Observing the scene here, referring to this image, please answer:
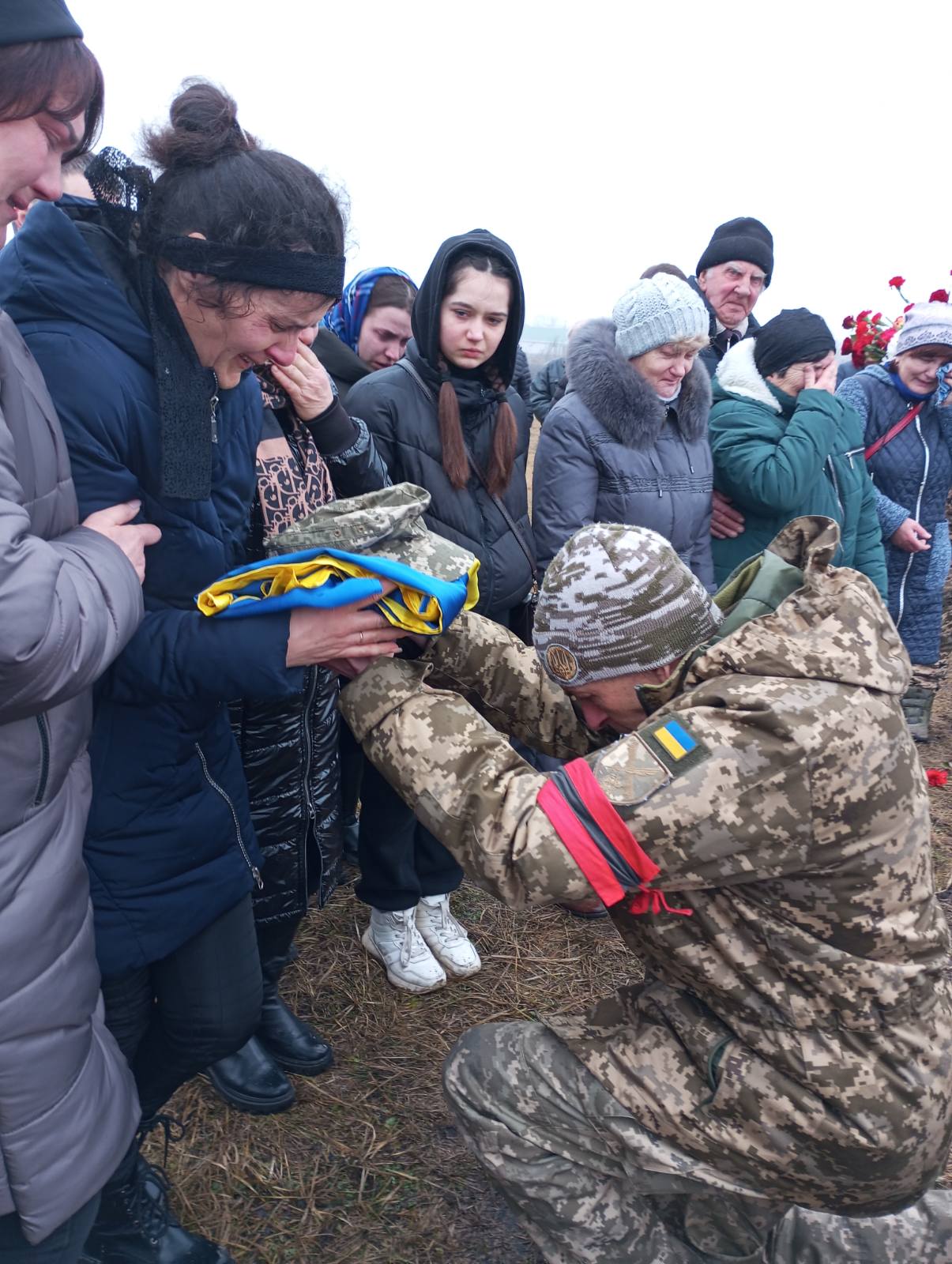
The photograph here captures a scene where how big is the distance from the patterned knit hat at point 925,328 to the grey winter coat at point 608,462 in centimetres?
226

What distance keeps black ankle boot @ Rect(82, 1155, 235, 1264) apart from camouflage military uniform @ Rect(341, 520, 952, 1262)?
69cm

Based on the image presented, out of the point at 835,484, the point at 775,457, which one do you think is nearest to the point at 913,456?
the point at 835,484

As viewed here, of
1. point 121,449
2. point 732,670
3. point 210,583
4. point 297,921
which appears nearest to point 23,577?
point 121,449

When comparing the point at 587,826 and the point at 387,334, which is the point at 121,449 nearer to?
the point at 587,826

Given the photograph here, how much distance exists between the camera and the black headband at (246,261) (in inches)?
68.1

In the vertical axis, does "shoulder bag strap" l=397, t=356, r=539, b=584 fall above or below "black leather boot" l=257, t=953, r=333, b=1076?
above

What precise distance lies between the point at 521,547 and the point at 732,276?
2.57 metres

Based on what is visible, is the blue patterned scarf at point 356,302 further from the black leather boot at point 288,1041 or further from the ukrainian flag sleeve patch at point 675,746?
the ukrainian flag sleeve patch at point 675,746

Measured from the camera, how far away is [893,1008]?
180 centimetres

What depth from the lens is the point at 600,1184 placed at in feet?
6.63

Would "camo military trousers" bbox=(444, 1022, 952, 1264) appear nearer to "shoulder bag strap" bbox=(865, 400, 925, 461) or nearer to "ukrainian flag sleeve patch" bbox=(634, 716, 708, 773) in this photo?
"ukrainian flag sleeve patch" bbox=(634, 716, 708, 773)

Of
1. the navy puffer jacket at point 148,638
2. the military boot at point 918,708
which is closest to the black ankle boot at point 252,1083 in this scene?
the navy puffer jacket at point 148,638

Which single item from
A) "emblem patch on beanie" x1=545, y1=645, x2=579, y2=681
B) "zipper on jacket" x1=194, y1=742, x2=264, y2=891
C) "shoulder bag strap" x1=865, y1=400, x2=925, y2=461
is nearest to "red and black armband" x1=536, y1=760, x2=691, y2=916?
"emblem patch on beanie" x1=545, y1=645, x2=579, y2=681

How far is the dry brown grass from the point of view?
2.33 meters
